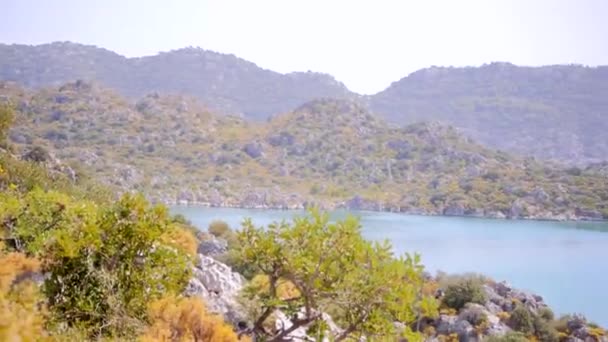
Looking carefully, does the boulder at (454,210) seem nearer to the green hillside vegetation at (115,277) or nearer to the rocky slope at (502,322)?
the rocky slope at (502,322)

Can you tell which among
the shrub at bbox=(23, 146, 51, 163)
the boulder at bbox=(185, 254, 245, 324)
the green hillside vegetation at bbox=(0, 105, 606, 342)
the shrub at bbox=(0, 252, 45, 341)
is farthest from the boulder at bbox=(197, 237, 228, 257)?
the green hillside vegetation at bbox=(0, 105, 606, 342)

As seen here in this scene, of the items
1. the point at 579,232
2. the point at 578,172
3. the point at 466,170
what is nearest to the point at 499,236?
the point at 579,232

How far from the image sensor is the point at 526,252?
58.3 meters

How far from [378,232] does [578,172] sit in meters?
81.9

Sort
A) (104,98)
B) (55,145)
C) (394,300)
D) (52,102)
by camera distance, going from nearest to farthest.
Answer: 1. (394,300)
2. (55,145)
3. (52,102)
4. (104,98)

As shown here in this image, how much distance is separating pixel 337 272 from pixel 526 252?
56153 millimetres

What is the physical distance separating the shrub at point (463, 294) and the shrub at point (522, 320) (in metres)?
1.88

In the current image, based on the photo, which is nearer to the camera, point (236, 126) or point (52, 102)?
point (52, 102)

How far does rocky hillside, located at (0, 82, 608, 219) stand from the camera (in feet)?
351

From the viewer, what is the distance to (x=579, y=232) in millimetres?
78875

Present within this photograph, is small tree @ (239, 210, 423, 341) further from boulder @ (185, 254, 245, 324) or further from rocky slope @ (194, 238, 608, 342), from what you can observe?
rocky slope @ (194, 238, 608, 342)

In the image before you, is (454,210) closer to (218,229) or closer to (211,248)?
(218,229)

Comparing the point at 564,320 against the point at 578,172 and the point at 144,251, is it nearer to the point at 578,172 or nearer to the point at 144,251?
the point at 144,251

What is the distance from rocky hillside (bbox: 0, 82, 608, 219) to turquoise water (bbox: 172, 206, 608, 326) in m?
23.4
